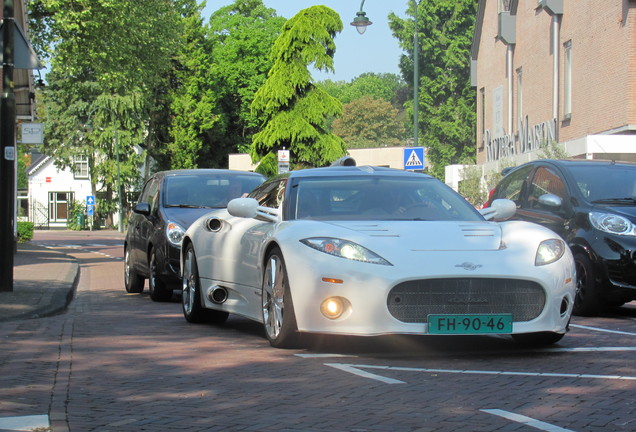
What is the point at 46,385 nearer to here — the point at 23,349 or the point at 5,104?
the point at 23,349

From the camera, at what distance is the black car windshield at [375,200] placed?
820 cm

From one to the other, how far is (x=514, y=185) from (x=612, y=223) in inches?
82.3

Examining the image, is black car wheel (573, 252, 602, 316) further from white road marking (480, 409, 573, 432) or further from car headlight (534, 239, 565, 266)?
white road marking (480, 409, 573, 432)

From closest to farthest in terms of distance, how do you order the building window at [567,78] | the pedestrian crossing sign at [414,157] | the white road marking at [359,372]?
the white road marking at [359,372], the pedestrian crossing sign at [414,157], the building window at [567,78]

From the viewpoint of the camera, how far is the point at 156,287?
13133 mm

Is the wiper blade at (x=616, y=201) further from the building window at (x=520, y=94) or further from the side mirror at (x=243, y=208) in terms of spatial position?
the building window at (x=520, y=94)

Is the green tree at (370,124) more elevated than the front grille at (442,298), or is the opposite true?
the green tree at (370,124)

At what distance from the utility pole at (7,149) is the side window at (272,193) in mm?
4798

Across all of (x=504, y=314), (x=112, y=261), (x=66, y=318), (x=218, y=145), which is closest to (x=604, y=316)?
(x=504, y=314)

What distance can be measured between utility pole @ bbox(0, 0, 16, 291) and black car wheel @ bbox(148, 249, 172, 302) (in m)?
1.78

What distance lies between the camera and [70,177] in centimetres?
9094

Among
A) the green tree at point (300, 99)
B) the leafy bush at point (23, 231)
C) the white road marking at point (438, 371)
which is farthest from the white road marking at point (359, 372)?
the green tree at point (300, 99)

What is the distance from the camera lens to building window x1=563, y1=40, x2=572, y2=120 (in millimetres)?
34062

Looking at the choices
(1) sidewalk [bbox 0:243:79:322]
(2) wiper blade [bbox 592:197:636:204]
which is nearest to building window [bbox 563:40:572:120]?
(1) sidewalk [bbox 0:243:79:322]
